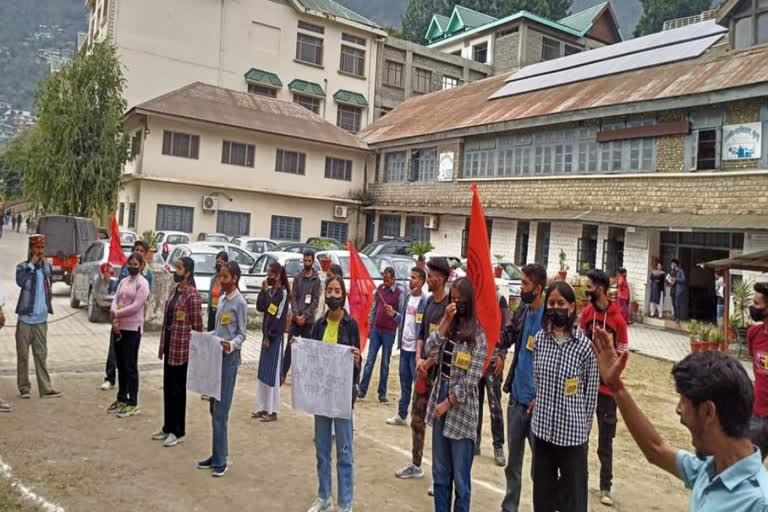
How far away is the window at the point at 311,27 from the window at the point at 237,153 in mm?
13262

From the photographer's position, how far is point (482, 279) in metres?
4.31

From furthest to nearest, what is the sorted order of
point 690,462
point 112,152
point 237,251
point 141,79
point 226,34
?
point 226,34 < point 141,79 < point 112,152 < point 237,251 < point 690,462

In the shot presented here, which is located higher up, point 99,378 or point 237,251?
point 237,251

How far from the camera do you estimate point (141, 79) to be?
3225 centimetres

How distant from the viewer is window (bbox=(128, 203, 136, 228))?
87.1 feet

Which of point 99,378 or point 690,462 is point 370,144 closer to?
point 99,378

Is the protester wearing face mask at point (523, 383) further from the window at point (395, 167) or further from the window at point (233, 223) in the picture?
the window at point (233, 223)

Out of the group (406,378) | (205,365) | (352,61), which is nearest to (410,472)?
(406,378)

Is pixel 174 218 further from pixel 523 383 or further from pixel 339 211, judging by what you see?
pixel 523 383

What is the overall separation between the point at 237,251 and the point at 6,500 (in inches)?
471

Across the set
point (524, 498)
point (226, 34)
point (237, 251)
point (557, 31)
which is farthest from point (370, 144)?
point (524, 498)

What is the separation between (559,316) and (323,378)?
1.84m

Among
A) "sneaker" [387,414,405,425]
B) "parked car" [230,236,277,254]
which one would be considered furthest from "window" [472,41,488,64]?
"sneaker" [387,414,405,425]

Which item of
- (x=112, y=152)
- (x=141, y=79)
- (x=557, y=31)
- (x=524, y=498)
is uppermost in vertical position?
(x=557, y=31)
